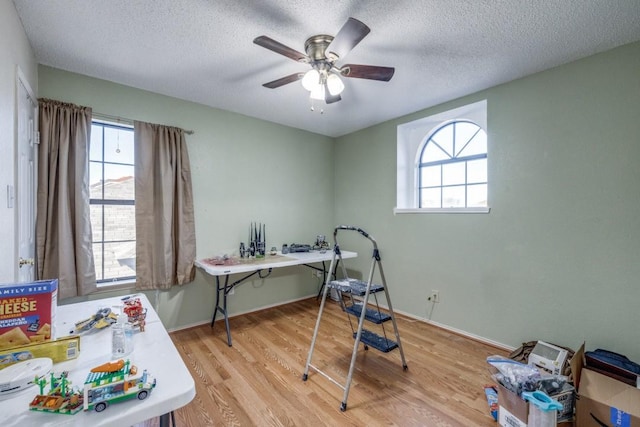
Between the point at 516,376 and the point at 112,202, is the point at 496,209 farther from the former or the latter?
the point at 112,202

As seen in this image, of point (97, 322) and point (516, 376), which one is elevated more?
point (97, 322)

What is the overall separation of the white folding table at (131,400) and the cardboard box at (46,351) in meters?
0.03

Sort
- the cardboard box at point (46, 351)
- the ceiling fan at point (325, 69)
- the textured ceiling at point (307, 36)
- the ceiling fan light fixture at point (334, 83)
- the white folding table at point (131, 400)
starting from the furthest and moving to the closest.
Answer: the ceiling fan light fixture at point (334, 83) → the ceiling fan at point (325, 69) → the textured ceiling at point (307, 36) → the cardboard box at point (46, 351) → the white folding table at point (131, 400)

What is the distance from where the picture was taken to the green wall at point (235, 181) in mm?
2760

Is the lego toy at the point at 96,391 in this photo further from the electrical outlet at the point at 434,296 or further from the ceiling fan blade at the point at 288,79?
the electrical outlet at the point at 434,296

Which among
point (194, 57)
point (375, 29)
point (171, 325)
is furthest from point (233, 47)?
point (171, 325)

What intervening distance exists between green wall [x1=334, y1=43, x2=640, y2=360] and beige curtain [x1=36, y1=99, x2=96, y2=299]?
3.43 metres

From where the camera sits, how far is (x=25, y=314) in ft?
3.24

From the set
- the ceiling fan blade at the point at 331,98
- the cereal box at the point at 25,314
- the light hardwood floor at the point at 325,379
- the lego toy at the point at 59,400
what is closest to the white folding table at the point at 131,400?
→ the lego toy at the point at 59,400

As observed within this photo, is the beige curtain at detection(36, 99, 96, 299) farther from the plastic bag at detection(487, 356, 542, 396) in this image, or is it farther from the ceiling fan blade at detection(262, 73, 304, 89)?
the plastic bag at detection(487, 356, 542, 396)

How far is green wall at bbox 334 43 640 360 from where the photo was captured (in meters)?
2.09

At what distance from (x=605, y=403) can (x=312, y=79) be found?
2.61 meters

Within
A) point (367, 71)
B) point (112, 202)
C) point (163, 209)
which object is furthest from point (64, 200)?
point (367, 71)

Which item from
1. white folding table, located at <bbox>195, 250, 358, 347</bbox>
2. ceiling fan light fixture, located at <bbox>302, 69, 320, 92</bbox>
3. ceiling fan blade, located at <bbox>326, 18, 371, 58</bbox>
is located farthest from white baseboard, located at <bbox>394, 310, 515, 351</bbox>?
ceiling fan blade, located at <bbox>326, 18, 371, 58</bbox>
